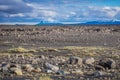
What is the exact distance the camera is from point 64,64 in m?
24.4

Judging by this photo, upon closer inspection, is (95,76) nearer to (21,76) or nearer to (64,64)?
(21,76)

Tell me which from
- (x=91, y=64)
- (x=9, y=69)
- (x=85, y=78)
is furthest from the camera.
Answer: (x=91, y=64)

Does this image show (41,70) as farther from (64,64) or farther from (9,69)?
(64,64)

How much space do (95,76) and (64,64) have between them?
5.66m

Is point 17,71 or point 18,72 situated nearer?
point 18,72

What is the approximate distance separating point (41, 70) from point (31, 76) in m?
2.04

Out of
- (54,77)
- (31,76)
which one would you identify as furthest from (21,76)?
(54,77)

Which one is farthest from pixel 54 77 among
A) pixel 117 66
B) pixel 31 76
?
pixel 117 66

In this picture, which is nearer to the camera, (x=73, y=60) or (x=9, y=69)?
(x=9, y=69)

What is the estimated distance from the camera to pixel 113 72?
20.9m

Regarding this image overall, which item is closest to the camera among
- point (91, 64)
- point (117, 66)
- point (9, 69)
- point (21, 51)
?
point (9, 69)

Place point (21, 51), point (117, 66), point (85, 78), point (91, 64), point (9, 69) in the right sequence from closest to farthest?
1. point (85, 78)
2. point (9, 69)
3. point (117, 66)
4. point (91, 64)
5. point (21, 51)

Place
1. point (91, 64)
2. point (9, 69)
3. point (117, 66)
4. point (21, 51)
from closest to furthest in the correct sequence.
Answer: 1. point (9, 69)
2. point (117, 66)
3. point (91, 64)
4. point (21, 51)

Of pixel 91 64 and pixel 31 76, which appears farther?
pixel 91 64
